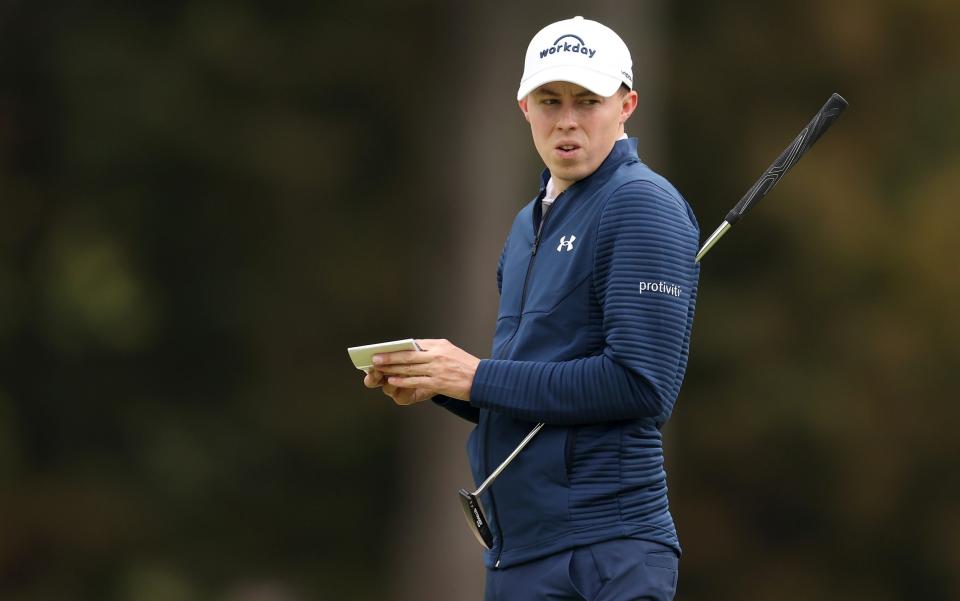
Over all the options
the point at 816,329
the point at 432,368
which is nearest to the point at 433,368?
the point at 432,368

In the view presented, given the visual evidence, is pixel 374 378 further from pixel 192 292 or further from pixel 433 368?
pixel 192 292

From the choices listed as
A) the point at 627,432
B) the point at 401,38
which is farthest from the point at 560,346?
the point at 401,38

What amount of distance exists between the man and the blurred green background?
705 cm

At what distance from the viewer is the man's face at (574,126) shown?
306cm

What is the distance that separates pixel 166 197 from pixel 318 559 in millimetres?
2380

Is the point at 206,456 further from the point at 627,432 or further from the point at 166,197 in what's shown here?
the point at 627,432

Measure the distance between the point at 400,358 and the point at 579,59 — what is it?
1.97 feet

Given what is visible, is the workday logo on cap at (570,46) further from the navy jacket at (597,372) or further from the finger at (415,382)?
the finger at (415,382)

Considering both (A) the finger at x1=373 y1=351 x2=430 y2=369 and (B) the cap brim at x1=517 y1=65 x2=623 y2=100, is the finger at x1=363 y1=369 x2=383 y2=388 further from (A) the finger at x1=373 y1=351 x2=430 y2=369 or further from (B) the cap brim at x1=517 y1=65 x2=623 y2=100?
(B) the cap brim at x1=517 y1=65 x2=623 y2=100

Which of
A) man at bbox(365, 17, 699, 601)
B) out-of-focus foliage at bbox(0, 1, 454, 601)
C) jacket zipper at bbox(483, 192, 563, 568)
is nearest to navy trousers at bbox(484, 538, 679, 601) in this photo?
man at bbox(365, 17, 699, 601)

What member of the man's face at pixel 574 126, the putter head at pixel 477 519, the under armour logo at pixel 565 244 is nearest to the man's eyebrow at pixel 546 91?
the man's face at pixel 574 126

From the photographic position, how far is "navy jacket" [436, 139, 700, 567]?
2.88 meters

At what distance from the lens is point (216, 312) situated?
35.3 ft

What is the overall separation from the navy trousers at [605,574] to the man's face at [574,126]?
2.17 ft
